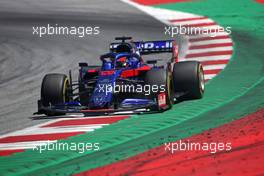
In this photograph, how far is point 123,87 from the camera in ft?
61.7

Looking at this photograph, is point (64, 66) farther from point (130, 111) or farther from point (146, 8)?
point (146, 8)

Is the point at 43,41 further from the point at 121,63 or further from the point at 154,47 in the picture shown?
the point at 121,63

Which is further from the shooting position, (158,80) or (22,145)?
(158,80)

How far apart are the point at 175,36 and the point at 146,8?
5.50 m

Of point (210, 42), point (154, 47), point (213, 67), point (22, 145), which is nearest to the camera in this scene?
point (22, 145)

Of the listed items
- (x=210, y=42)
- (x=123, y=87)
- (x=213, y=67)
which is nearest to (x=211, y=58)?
(x=213, y=67)

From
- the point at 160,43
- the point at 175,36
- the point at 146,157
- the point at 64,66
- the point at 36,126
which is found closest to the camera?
the point at 146,157

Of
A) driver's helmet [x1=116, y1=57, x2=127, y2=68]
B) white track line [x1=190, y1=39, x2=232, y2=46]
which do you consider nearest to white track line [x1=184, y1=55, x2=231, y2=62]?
white track line [x1=190, y1=39, x2=232, y2=46]

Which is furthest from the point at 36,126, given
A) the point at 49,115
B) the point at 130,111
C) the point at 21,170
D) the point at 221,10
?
the point at 221,10

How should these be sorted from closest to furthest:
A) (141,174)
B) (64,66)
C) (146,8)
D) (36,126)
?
(141,174)
(36,126)
(64,66)
(146,8)

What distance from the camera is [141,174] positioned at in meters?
13.2

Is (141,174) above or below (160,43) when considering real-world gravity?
below

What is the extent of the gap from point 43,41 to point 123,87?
11.0 m

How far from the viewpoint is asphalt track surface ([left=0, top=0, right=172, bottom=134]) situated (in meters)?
21.2
